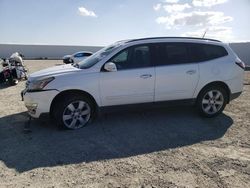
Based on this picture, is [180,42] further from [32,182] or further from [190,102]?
[32,182]

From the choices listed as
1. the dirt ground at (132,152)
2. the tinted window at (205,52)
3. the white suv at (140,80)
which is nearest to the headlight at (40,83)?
the white suv at (140,80)

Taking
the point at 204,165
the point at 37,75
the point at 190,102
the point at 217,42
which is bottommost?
the point at 204,165

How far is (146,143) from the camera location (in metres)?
5.34

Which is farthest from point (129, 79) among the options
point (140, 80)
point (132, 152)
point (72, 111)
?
point (132, 152)

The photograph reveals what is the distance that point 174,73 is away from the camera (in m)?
6.38

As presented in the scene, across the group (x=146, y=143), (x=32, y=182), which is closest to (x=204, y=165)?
(x=146, y=143)

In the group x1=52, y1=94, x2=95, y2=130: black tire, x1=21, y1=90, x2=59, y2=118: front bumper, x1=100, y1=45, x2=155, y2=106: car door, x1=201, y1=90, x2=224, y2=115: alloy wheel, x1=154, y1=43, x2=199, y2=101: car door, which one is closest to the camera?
x1=21, y1=90, x2=59, y2=118: front bumper

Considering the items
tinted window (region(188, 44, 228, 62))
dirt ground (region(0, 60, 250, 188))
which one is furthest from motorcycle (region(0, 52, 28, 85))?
tinted window (region(188, 44, 228, 62))

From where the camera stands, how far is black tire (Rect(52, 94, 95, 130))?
5.86 metres

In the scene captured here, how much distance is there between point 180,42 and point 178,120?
1.76 meters

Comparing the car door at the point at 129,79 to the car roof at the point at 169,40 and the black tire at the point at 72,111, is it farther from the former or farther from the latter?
the black tire at the point at 72,111

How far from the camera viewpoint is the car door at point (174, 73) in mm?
6328

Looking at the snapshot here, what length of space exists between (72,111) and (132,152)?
1700 millimetres

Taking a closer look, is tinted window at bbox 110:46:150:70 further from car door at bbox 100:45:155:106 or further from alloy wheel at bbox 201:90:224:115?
alloy wheel at bbox 201:90:224:115
